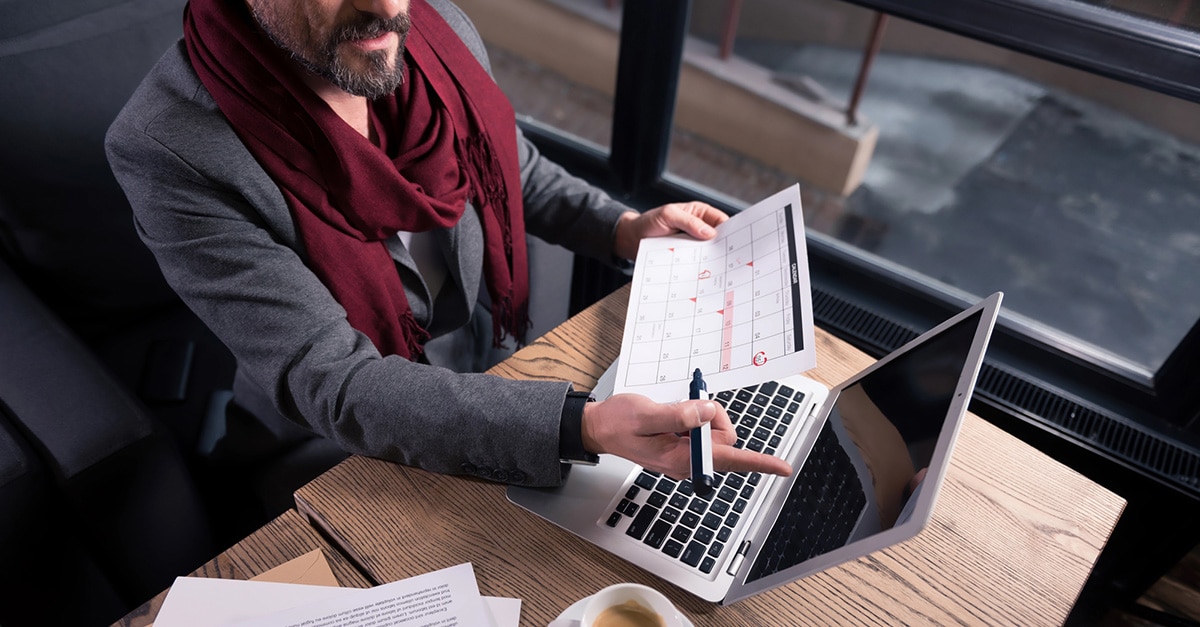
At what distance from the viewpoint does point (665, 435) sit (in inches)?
29.5

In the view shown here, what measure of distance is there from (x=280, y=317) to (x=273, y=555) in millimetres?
269

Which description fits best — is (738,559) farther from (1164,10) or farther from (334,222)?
(1164,10)

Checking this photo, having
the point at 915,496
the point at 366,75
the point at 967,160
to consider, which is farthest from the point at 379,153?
the point at 967,160

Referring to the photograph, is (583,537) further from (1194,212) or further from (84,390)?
(1194,212)

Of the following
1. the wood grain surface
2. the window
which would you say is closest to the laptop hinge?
the wood grain surface

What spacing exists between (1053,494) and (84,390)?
1.27m

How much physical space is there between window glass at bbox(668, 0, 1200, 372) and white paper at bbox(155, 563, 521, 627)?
125 centimetres

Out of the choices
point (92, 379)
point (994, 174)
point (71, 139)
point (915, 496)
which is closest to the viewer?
point (915, 496)

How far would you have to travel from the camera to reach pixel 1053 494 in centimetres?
86

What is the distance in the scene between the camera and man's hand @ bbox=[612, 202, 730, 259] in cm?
102

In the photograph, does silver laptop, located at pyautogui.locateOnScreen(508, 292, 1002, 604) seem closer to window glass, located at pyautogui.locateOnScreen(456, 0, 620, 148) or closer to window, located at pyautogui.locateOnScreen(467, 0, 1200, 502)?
window, located at pyautogui.locateOnScreen(467, 0, 1200, 502)

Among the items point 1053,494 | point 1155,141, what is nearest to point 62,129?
point 1053,494

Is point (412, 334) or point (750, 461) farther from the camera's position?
point (412, 334)

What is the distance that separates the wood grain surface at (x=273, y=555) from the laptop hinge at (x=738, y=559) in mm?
369
